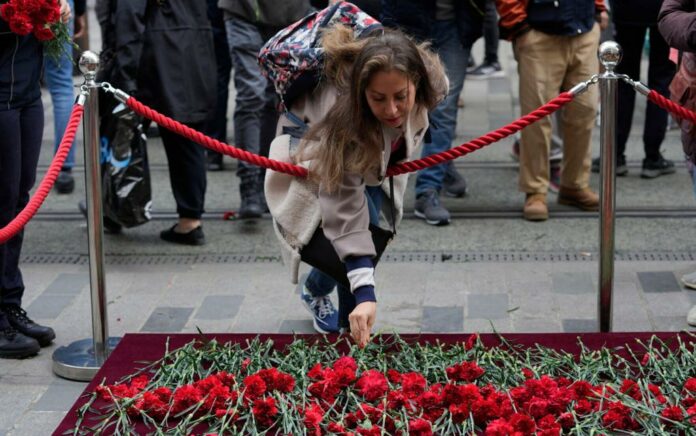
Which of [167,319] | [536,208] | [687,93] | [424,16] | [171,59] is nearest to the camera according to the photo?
[687,93]

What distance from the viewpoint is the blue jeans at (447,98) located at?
6473 millimetres

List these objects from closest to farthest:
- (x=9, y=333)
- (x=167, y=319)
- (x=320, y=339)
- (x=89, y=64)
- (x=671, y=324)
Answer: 1. (x=320, y=339)
2. (x=89, y=64)
3. (x=9, y=333)
4. (x=671, y=324)
5. (x=167, y=319)

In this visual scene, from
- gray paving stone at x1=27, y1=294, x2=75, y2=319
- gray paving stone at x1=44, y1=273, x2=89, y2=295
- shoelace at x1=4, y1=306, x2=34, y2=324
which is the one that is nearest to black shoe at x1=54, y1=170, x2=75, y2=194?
gray paving stone at x1=44, y1=273, x2=89, y2=295

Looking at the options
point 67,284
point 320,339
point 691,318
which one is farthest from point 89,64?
point 691,318

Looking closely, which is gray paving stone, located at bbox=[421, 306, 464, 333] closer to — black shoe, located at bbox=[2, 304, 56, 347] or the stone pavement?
the stone pavement

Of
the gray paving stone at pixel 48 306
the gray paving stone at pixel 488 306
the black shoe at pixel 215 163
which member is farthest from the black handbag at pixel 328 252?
the black shoe at pixel 215 163

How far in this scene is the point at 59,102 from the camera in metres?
6.93

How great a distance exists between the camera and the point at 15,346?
15.8 ft

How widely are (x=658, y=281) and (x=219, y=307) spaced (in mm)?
2026

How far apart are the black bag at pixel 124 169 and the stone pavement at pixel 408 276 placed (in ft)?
0.84

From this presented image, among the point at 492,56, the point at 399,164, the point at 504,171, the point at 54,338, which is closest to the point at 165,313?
the point at 54,338

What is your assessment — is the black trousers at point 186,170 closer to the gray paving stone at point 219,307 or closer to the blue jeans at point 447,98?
the gray paving stone at point 219,307

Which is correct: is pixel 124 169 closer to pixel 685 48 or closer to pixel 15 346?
pixel 15 346

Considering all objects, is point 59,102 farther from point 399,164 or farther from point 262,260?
point 399,164
